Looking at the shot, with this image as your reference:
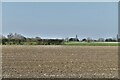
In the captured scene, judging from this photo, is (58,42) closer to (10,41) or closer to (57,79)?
(10,41)

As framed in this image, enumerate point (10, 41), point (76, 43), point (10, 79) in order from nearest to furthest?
point (10, 79), point (10, 41), point (76, 43)

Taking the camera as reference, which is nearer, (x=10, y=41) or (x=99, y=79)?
(x=99, y=79)

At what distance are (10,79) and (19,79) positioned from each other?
0.99ft

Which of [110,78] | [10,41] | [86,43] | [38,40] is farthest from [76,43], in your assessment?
[110,78]

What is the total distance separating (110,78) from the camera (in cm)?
1090

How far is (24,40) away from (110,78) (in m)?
47.4

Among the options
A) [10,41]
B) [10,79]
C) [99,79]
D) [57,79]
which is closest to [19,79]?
[10,79]

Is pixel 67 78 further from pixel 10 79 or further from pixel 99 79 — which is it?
pixel 10 79

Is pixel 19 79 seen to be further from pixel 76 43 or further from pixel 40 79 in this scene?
pixel 76 43

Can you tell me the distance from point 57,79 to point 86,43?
1953 inches

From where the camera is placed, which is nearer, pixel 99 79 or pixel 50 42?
pixel 99 79

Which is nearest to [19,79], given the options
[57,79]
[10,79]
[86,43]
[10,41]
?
[10,79]

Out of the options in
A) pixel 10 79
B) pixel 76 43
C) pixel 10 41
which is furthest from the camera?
pixel 76 43

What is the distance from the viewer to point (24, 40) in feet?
189
